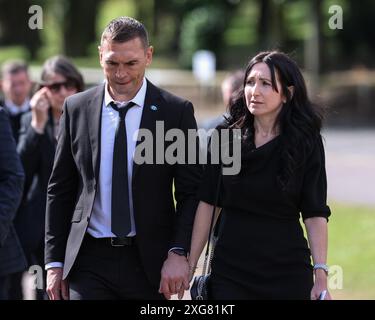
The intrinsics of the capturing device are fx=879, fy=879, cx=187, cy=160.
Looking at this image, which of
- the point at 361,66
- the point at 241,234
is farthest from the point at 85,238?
the point at 361,66

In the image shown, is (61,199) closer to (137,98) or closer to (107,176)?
(107,176)

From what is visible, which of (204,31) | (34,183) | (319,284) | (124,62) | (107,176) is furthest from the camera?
(204,31)

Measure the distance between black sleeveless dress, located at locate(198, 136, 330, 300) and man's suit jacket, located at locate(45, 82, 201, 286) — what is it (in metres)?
0.27

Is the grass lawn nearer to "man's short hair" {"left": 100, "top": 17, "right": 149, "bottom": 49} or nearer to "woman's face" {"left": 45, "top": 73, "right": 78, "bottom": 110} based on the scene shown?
"woman's face" {"left": 45, "top": 73, "right": 78, "bottom": 110}

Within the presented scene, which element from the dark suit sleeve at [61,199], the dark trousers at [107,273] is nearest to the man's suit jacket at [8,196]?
the dark suit sleeve at [61,199]

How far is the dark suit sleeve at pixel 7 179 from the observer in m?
4.59

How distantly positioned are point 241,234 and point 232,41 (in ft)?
136

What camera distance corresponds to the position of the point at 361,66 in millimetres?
37812

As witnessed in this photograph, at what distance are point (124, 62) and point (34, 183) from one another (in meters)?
2.03

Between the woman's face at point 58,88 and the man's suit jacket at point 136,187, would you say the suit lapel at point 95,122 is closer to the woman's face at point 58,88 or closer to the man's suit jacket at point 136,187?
the man's suit jacket at point 136,187

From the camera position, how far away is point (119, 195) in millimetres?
4508

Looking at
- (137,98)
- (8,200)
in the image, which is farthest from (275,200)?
(8,200)

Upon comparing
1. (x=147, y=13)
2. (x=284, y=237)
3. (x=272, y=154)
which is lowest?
(x=284, y=237)
